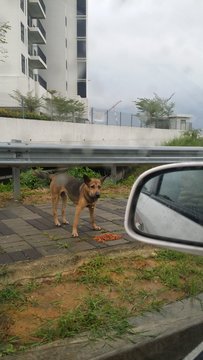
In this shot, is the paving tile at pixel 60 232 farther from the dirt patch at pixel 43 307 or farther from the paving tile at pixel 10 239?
the dirt patch at pixel 43 307

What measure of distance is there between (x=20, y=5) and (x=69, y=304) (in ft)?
102

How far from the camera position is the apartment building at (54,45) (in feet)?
107

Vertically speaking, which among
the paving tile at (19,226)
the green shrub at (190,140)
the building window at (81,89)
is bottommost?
the paving tile at (19,226)

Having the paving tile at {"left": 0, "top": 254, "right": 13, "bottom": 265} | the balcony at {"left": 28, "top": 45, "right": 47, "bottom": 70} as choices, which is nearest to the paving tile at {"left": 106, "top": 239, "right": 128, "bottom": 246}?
the paving tile at {"left": 0, "top": 254, "right": 13, "bottom": 265}

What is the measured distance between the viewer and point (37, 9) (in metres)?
36.7

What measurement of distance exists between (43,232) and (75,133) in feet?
60.3

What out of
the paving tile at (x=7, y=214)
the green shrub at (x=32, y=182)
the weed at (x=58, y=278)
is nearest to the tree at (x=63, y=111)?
the green shrub at (x=32, y=182)

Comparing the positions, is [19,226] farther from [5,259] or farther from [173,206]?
[173,206]

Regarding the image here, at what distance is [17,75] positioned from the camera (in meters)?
28.6

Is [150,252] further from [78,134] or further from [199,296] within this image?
[78,134]

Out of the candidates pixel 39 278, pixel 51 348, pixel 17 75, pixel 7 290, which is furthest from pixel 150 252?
pixel 17 75

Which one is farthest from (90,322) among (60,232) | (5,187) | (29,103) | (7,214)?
(29,103)

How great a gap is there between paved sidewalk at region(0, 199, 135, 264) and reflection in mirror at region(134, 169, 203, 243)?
2.35 meters

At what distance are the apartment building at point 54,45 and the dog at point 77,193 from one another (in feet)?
84.1
